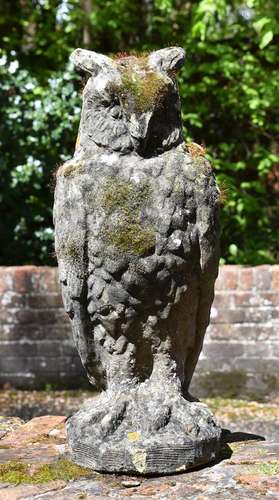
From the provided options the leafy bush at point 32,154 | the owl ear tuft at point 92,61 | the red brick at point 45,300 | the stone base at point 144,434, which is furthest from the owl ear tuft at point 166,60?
the leafy bush at point 32,154

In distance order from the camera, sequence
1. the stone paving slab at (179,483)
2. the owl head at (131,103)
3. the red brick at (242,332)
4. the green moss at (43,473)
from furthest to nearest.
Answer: the red brick at (242,332) → the green moss at (43,473) → the owl head at (131,103) → the stone paving slab at (179,483)

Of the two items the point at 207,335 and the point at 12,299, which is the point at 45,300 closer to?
the point at 12,299

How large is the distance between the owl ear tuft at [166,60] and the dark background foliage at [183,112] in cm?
469

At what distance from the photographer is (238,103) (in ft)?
29.7

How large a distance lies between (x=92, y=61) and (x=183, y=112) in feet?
19.5

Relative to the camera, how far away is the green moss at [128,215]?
317 centimetres

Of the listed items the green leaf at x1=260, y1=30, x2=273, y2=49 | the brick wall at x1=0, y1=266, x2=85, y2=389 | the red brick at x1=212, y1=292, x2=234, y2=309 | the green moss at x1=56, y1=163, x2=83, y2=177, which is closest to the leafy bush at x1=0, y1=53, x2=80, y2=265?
the brick wall at x1=0, y1=266, x2=85, y2=389

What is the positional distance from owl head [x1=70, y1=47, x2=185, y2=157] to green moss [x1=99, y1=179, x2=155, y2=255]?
0.52 feet

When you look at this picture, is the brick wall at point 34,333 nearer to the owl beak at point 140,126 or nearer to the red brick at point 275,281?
the red brick at point 275,281

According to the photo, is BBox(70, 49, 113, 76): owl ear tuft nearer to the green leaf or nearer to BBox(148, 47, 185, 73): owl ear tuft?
BBox(148, 47, 185, 73): owl ear tuft

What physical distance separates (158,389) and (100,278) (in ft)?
1.78

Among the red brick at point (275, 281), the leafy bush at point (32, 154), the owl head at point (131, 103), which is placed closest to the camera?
→ the owl head at point (131, 103)

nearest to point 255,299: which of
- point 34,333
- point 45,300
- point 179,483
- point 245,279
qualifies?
point 245,279

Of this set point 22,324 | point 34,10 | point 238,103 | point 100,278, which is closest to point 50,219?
point 22,324
